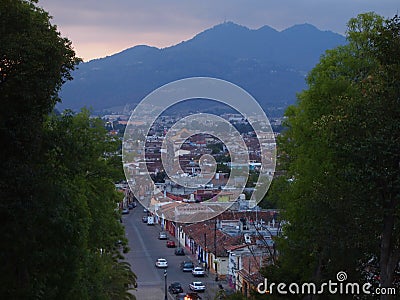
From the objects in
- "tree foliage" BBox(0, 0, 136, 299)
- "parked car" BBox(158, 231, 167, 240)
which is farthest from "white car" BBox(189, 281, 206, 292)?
"tree foliage" BBox(0, 0, 136, 299)

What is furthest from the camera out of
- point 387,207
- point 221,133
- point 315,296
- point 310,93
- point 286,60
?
point 286,60

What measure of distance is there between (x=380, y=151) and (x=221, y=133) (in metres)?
21.9

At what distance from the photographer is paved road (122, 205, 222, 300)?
24.8 meters

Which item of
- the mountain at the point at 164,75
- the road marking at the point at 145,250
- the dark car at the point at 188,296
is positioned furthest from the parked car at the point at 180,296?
the mountain at the point at 164,75

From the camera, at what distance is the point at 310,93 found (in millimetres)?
11312

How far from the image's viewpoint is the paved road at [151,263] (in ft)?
81.3

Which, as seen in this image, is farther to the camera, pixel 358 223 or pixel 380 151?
pixel 358 223

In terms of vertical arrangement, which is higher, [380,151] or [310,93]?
[310,93]

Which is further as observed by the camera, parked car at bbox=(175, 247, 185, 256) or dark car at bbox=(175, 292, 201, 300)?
parked car at bbox=(175, 247, 185, 256)

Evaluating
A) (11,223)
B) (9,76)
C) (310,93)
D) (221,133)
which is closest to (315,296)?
(310,93)

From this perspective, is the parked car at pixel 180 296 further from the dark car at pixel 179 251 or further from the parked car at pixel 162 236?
the parked car at pixel 162 236

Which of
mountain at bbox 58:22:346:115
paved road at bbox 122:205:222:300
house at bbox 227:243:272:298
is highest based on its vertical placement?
mountain at bbox 58:22:346:115

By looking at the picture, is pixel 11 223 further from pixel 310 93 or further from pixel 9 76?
pixel 310 93

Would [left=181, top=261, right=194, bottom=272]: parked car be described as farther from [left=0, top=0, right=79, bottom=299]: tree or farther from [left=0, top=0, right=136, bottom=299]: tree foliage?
[left=0, top=0, right=79, bottom=299]: tree
